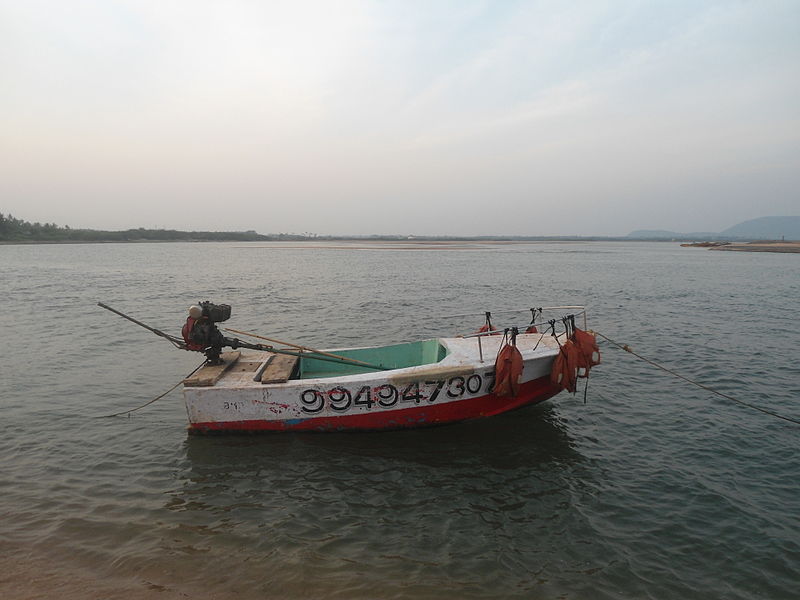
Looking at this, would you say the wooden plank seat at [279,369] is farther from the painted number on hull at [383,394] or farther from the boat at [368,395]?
the painted number on hull at [383,394]

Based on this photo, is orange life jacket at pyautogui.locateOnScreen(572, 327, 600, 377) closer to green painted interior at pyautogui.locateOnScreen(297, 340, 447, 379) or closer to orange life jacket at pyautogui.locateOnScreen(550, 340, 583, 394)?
orange life jacket at pyautogui.locateOnScreen(550, 340, 583, 394)

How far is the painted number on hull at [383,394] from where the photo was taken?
25.5ft

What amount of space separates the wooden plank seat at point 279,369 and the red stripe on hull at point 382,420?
72 cm

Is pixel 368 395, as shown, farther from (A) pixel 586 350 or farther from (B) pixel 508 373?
(A) pixel 586 350

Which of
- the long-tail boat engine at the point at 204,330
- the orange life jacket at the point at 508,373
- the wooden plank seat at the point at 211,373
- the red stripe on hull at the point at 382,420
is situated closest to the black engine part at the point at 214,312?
the long-tail boat engine at the point at 204,330

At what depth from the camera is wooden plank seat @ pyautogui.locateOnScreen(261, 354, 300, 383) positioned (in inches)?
311

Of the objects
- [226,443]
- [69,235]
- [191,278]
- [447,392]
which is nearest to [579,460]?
[447,392]

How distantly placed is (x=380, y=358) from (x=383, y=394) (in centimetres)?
216

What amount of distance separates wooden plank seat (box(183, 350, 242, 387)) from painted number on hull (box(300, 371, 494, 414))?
157 cm

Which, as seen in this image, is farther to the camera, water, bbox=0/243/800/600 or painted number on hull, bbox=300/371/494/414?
painted number on hull, bbox=300/371/494/414

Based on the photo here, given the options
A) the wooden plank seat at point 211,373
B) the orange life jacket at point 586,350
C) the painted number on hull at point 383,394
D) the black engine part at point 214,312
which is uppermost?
the black engine part at point 214,312

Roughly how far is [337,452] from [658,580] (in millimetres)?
4647

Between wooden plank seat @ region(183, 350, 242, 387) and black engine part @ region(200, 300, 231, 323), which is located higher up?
black engine part @ region(200, 300, 231, 323)

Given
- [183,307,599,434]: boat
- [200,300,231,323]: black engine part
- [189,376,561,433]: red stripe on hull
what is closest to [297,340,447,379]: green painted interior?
[183,307,599,434]: boat
